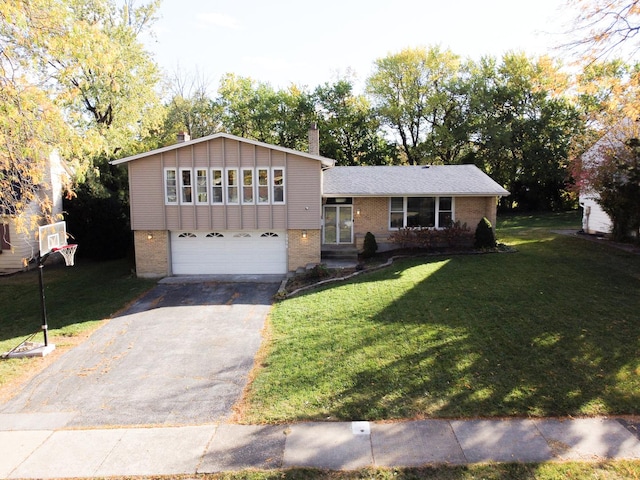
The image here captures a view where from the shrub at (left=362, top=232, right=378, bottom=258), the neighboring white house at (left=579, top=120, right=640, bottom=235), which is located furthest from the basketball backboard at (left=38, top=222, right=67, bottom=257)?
the neighboring white house at (left=579, top=120, right=640, bottom=235)

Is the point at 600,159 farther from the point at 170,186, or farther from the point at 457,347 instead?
the point at 170,186

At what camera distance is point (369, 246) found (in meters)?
19.2

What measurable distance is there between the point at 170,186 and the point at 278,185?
4.64m

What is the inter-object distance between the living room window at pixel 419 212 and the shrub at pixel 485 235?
5.18ft

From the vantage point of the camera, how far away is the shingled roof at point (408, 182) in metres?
19.9

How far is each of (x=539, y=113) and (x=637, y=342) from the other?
3158 centimetres

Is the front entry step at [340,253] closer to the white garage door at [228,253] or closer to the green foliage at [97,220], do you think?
the white garage door at [228,253]

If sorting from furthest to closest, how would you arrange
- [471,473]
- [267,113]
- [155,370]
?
[267,113] < [155,370] < [471,473]

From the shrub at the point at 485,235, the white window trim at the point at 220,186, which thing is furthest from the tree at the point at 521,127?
the white window trim at the point at 220,186

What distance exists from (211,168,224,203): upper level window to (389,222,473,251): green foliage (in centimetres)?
803

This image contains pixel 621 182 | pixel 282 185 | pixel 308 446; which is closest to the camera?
pixel 308 446

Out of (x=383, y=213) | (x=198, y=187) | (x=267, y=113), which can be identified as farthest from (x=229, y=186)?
(x=267, y=113)

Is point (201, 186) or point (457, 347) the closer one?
point (457, 347)

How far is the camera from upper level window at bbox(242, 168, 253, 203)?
60.1ft
